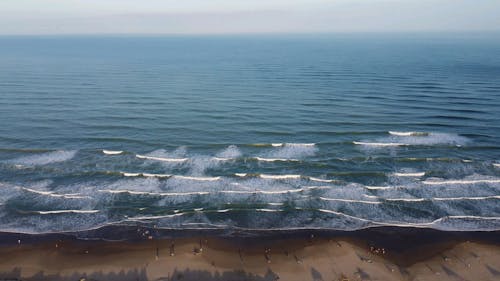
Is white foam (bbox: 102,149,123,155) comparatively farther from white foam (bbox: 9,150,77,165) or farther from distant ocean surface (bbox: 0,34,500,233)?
white foam (bbox: 9,150,77,165)

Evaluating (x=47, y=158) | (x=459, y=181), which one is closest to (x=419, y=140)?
(x=459, y=181)

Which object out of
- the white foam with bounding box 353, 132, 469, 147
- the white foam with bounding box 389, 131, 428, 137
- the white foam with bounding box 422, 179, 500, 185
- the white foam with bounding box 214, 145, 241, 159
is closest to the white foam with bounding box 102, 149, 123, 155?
the white foam with bounding box 214, 145, 241, 159

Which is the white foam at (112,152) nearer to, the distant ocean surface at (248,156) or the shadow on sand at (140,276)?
the distant ocean surface at (248,156)

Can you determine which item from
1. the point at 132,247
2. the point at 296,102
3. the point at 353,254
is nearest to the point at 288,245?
the point at 353,254

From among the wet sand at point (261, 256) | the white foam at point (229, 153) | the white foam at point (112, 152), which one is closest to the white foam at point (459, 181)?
the wet sand at point (261, 256)

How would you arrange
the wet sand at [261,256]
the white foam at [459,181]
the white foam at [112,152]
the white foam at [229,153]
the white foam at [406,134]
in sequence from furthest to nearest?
the white foam at [406,134]
the white foam at [112,152]
the white foam at [229,153]
the white foam at [459,181]
the wet sand at [261,256]

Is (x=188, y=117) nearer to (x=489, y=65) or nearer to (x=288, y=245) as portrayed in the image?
(x=288, y=245)
